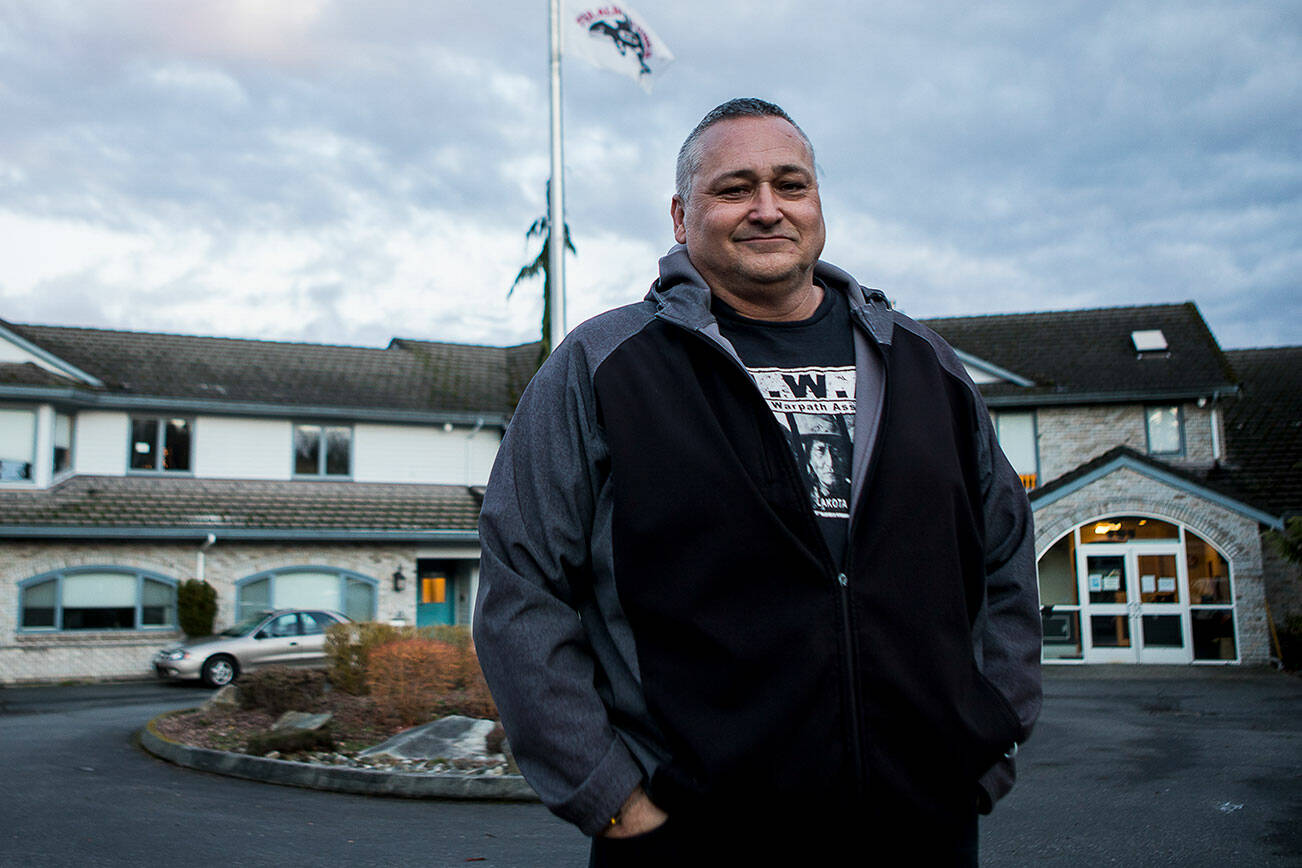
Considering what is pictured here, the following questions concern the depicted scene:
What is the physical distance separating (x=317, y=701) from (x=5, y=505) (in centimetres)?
1277

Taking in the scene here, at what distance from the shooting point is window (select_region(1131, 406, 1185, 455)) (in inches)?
966

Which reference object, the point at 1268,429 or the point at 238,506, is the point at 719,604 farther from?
the point at 1268,429

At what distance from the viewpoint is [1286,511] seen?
22.0 meters

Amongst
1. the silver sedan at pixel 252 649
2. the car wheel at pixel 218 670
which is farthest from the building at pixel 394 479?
the car wheel at pixel 218 670

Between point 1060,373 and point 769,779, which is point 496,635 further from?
point 1060,373

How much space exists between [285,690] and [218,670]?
8433 millimetres

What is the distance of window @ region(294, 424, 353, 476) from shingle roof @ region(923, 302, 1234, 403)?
14.9 m

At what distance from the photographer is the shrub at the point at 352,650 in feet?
44.3

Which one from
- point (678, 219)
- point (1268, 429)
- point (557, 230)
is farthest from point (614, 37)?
point (1268, 429)

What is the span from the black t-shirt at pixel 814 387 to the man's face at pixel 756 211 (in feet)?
0.32

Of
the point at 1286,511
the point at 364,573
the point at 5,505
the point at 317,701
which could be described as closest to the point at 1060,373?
the point at 1286,511

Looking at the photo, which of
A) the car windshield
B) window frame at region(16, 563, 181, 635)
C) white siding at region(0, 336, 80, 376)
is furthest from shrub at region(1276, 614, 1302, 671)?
white siding at region(0, 336, 80, 376)

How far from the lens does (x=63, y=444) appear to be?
23.0m

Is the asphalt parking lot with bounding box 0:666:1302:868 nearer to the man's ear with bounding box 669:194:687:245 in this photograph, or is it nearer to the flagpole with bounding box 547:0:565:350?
the man's ear with bounding box 669:194:687:245
